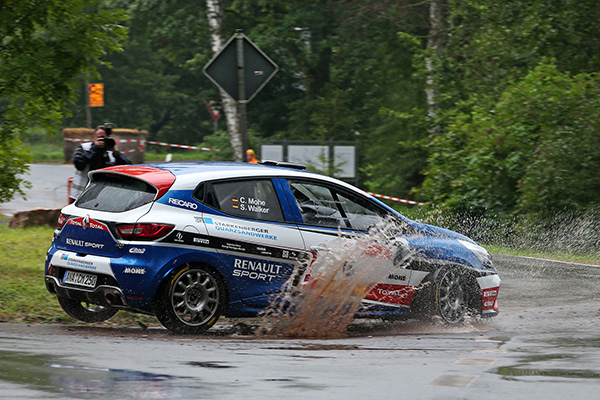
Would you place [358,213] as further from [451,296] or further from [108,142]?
[108,142]

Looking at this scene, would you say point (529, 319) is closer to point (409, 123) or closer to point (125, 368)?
point (125, 368)

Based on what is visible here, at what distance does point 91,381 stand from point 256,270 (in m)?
3.01

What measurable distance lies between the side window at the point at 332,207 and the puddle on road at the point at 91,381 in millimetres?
3241

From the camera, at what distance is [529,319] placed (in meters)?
10.6

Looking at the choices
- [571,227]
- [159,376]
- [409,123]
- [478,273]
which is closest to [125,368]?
[159,376]

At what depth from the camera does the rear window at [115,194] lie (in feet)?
29.0

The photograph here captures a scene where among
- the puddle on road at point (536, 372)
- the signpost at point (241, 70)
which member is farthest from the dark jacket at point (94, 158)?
the puddle on road at point (536, 372)

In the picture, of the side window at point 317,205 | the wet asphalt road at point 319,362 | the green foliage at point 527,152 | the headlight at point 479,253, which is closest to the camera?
the wet asphalt road at point 319,362

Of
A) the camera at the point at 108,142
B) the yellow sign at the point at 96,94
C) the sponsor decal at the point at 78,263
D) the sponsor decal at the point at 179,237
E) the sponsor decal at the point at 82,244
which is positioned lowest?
the sponsor decal at the point at 78,263

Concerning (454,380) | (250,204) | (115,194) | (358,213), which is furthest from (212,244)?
(454,380)

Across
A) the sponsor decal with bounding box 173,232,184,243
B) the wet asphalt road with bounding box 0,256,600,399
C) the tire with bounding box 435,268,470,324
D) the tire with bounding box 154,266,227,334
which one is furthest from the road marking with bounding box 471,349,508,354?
the sponsor decal with bounding box 173,232,184,243

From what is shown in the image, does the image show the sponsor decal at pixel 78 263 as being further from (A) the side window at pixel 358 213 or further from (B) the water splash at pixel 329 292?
(A) the side window at pixel 358 213

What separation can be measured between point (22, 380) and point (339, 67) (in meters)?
28.7

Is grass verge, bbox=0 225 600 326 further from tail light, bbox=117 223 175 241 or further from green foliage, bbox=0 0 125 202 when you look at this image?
tail light, bbox=117 223 175 241
